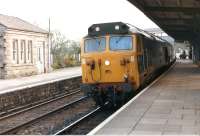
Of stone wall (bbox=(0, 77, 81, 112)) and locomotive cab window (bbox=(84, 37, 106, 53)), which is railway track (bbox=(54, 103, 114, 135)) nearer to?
locomotive cab window (bbox=(84, 37, 106, 53))

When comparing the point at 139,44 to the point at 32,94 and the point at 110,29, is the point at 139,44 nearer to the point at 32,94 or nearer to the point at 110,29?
the point at 110,29

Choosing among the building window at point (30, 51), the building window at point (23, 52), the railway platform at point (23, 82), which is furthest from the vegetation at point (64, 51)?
the railway platform at point (23, 82)

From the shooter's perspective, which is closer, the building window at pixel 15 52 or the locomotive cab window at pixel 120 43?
the locomotive cab window at pixel 120 43

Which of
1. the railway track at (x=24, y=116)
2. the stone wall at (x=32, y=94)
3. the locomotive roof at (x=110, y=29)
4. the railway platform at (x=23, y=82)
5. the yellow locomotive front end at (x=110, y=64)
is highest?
the locomotive roof at (x=110, y=29)

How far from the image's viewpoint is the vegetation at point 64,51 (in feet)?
196

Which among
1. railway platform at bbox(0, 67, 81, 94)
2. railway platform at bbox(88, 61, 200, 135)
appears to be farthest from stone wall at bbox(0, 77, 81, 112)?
railway platform at bbox(88, 61, 200, 135)

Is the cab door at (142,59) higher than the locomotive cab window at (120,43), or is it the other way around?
the locomotive cab window at (120,43)

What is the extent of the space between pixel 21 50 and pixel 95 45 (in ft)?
69.5

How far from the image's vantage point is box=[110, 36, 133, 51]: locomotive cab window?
17469 millimetres

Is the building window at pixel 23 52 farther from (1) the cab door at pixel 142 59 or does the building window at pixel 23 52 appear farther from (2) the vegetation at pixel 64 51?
(1) the cab door at pixel 142 59

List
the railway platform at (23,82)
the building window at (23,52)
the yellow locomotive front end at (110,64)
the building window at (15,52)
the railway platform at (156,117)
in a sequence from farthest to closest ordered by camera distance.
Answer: the building window at (23,52) → the building window at (15,52) → the railway platform at (23,82) → the yellow locomotive front end at (110,64) → the railway platform at (156,117)

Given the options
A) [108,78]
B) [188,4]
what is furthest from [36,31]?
[108,78]

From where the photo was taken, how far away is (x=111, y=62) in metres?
17.3

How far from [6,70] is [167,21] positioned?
1509 cm
